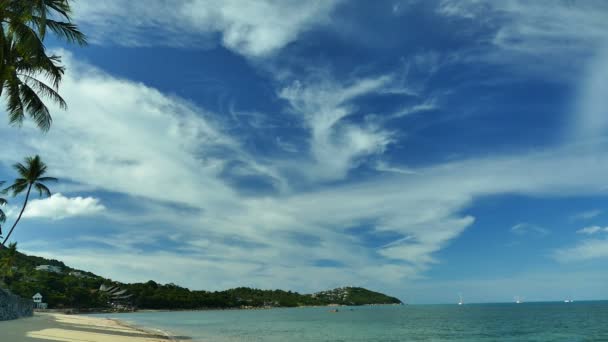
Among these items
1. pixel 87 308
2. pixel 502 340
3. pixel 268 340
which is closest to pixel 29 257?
pixel 87 308

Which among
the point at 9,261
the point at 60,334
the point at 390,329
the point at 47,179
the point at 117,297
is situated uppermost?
the point at 47,179

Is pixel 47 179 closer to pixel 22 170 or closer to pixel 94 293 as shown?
pixel 22 170

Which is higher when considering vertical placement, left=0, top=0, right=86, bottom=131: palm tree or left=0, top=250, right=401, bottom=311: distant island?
left=0, top=0, right=86, bottom=131: palm tree

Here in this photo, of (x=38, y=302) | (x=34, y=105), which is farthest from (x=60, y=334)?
(x=38, y=302)

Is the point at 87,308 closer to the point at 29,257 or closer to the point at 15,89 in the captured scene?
the point at 29,257

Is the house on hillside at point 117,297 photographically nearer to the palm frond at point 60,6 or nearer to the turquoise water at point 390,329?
the turquoise water at point 390,329

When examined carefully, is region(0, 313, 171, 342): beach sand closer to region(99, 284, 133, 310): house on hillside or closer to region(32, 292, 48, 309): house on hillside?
region(32, 292, 48, 309): house on hillside

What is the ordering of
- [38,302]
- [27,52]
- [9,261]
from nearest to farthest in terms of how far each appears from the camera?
[27,52], [9,261], [38,302]

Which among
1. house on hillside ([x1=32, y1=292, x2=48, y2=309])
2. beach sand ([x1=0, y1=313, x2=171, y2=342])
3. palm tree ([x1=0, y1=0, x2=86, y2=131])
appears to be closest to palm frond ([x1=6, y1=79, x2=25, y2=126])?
palm tree ([x1=0, y1=0, x2=86, y2=131])

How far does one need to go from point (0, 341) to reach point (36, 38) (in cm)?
1353

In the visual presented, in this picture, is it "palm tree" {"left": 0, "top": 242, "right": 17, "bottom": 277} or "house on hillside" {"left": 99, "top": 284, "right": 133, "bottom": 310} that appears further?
"house on hillside" {"left": 99, "top": 284, "right": 133, "bottom": 310}

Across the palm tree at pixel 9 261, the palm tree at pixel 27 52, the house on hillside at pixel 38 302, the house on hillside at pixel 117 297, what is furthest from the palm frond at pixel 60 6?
the house on hillside at pixel 117 297

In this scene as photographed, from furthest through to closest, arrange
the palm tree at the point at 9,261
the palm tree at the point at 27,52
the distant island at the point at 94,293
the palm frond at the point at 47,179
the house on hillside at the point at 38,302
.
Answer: the distant island at the point at 94,293 < the house on hillside at the point at 38,302 < the palm tree at the point at 9,261 < the palm frond at the point at 47,179 < the palm tree at the point at 27,52

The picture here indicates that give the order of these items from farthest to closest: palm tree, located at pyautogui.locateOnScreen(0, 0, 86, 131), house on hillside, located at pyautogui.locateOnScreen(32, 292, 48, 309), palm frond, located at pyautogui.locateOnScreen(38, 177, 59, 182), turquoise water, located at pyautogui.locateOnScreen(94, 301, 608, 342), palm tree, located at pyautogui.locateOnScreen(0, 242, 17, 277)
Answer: house on hillside, located at pyautogui.locateOnScreen(32, 292, 48, 309), palm tree, located at pyautogui.locateOnScreen(0, 242, 17, 277), palm frond, located at pyautogui.locateOnScreen(38, 177, 59, 182), turquoise water, located at pyautogui.locateOnScreen(94, 301, 608, 342), palm tree, located at pyautogui.locateOnScreen(0, 0, 86, 131)
